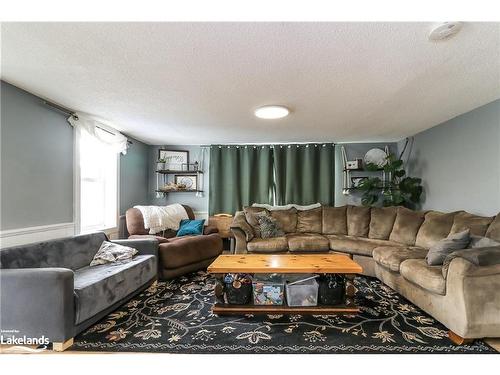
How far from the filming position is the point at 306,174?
4.70 meters

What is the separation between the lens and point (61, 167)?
9.28 ft

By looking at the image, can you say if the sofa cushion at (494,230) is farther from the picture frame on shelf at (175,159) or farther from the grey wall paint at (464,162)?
the picture frame on shelf at (175,159)

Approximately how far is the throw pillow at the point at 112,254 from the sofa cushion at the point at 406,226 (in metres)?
3.52

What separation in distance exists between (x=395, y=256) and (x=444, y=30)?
6.90 ft

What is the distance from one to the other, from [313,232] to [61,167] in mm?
3654

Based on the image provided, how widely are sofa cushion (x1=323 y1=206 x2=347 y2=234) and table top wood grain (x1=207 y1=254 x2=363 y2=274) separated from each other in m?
1.47

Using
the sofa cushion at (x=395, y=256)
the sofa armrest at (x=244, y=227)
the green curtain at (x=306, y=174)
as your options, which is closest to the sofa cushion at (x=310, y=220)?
the green curtain at (x=306, y=174)

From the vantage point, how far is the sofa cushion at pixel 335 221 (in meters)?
4.07

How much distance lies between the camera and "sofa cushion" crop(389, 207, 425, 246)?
3305 millimetres

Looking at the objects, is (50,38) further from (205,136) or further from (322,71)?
A: (205,136)

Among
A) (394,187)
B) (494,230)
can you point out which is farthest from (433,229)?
(394,187)

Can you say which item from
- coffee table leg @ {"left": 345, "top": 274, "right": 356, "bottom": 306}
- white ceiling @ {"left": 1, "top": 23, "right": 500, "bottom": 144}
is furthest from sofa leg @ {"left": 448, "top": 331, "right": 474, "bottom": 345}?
white ceiling @ {"left": 1, "top": 23, "right": 500, "bottom": 144}
